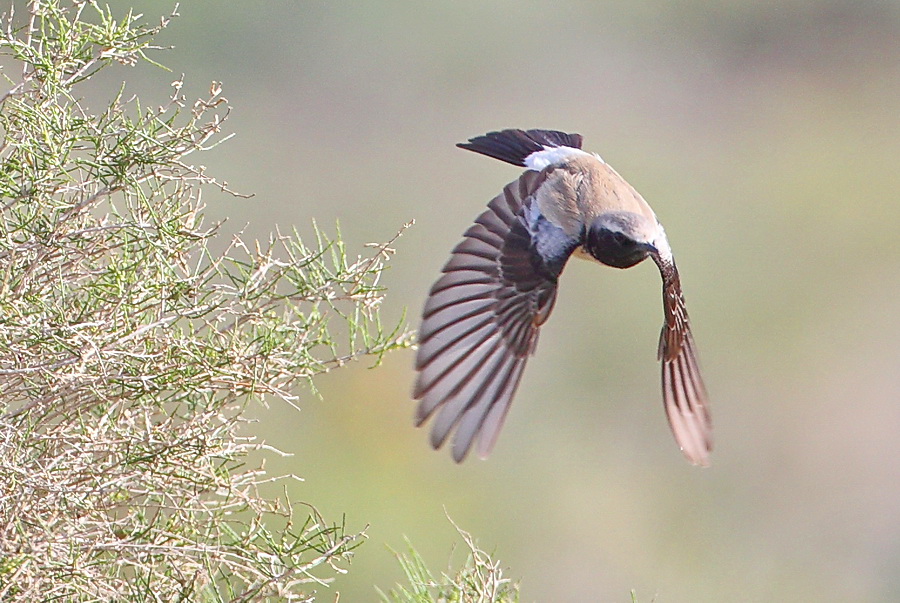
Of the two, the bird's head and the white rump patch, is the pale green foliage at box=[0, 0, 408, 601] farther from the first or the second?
the white rump patch

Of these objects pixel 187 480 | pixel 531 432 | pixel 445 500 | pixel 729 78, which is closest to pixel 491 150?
pixel 187 480

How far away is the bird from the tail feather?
0.17 meters

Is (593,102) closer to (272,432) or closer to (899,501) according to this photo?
(899,501)

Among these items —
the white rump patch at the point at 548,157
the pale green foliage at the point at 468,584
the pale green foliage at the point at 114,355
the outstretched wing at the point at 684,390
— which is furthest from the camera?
the white rump patch at the point at 548,157

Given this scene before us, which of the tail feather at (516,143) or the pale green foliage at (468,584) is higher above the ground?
the tail feather at (516,143)

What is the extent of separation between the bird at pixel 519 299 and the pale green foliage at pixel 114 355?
69 cm

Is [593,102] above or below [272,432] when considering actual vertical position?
above

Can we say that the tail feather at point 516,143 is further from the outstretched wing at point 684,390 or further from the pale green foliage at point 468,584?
the pale green foliage at point 468,584

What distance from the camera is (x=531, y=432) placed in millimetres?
5781

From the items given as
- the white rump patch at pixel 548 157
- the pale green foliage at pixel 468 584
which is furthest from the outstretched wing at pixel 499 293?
the pale green foliage at pixel 468 584

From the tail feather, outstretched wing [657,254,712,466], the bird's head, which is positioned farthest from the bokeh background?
the bird's head

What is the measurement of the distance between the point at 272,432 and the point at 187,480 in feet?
11.4

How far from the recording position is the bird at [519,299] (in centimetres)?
243

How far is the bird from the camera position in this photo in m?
2.43
